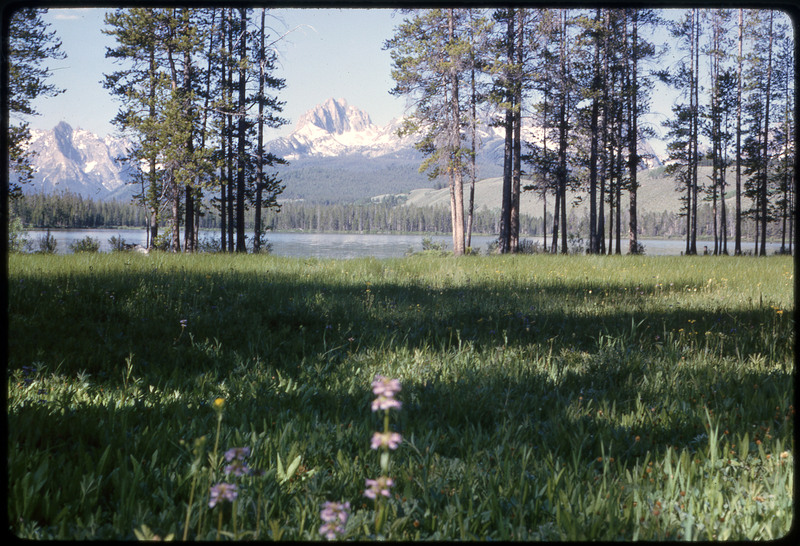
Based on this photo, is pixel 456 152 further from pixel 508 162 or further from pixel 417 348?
pixel 417 348

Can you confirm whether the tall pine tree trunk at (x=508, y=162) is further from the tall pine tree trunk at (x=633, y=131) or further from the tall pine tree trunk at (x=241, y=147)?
the tall pine tree trunk at (x=241, y=147)

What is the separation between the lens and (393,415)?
270cm

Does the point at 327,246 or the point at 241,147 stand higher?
the point at 241,147

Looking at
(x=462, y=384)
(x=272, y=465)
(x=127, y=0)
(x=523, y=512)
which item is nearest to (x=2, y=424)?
(x=272, y=465)

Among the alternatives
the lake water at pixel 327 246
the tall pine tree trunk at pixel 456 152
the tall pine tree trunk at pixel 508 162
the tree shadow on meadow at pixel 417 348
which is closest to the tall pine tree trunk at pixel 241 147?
the lake water at pixel 327 246

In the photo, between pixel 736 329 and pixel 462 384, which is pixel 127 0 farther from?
pixel 736 329

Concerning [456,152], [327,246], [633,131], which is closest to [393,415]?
[456,152]

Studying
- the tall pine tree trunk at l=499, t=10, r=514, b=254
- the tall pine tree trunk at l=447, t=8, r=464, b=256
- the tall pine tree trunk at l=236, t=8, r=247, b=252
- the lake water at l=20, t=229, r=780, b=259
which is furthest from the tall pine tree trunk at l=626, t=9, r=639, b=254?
the tall pine tree trunk at l=236, t=8, r=247, b=252

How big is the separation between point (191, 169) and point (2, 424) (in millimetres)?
18891

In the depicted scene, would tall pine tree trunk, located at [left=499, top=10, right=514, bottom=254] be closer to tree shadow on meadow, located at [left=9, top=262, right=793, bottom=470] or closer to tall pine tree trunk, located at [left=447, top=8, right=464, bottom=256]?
tall pine tree trunk, located at [left=447, top=8, right=464, bottom=256]

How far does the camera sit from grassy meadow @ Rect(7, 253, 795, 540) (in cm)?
162

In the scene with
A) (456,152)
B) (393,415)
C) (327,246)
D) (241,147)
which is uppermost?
(241,147)

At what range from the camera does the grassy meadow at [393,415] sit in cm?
162

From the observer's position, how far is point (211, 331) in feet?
14.9
